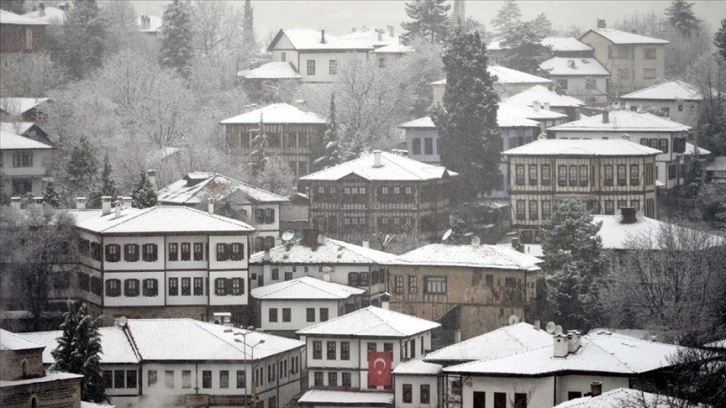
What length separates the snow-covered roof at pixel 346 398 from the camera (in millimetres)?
62000

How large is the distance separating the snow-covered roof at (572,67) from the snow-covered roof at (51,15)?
76.3 ft

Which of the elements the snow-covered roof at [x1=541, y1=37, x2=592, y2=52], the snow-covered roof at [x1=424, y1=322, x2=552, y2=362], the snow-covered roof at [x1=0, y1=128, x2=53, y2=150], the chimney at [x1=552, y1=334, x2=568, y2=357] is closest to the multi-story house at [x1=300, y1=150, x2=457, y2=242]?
the snow-covered roof at [x1=0, y1=128, x2=53, y2=150]

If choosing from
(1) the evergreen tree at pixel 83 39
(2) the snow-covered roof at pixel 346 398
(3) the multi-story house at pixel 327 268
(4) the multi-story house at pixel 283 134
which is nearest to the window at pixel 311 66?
(1) the evergreen tree at pixel 83 39

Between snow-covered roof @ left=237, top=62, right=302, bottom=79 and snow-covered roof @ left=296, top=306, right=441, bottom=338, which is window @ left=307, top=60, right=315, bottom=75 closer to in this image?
snow-covered roof @ left=237, top=62, right=302, bottom=79

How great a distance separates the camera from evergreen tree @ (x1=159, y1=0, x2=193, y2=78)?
10388 cm

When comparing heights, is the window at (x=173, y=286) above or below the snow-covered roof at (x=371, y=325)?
above

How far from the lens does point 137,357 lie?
6281 cm

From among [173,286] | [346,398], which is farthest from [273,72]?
[346,398]

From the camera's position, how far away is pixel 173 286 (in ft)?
231

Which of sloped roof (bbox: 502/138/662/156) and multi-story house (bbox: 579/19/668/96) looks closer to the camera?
sloped roof (bbox: 502/138/662/156)

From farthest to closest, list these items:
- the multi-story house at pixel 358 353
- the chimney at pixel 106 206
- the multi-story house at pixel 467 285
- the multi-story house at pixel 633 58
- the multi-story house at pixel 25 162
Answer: the multi-story house at pixel 633 58
the multi-story house at pixel 25 162
the chimney at pixel 106 206
the multi-story house at pixel 467 285
the multi-story house at pixel 358 353

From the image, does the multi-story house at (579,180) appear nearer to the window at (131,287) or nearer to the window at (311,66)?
the window at (131,287)

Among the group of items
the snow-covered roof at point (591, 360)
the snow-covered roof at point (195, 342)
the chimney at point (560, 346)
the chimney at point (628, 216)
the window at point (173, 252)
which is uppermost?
the chimney at point (628, 216)

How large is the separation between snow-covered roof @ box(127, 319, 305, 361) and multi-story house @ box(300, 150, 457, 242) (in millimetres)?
15080
